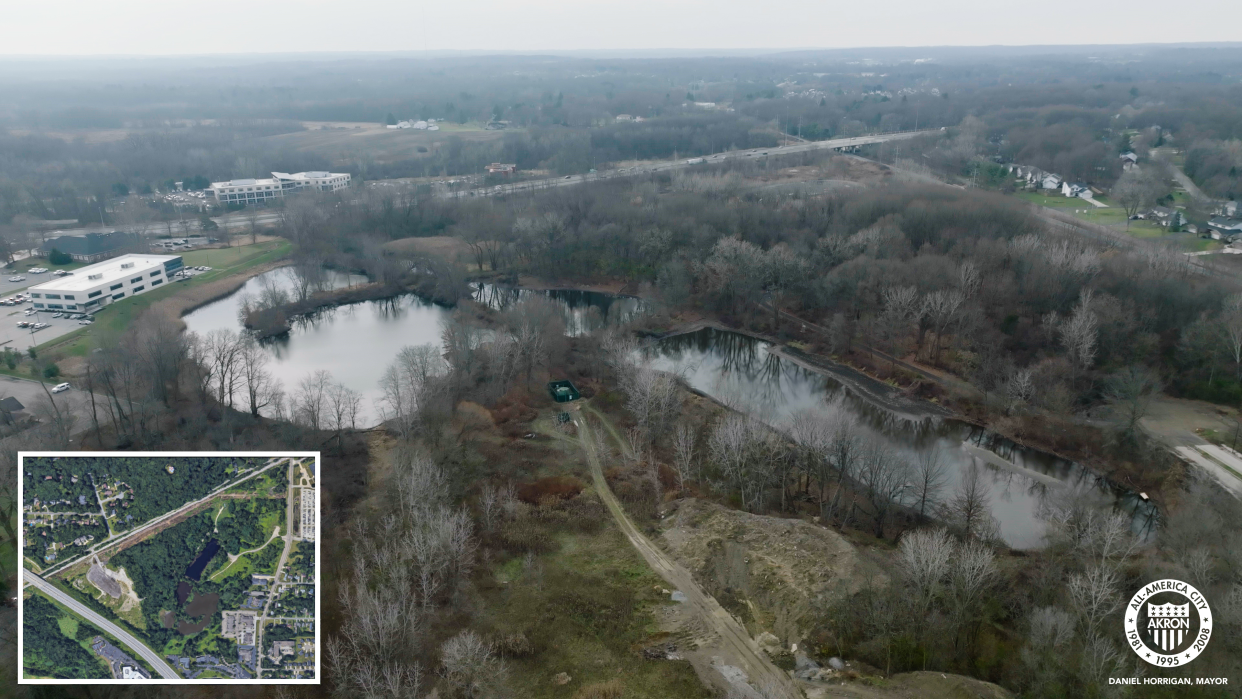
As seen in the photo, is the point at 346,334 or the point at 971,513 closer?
the point at 971,513

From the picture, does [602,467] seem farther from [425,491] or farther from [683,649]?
[683,649]

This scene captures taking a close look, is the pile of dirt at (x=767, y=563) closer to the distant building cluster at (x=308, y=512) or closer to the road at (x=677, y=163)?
the distant building cluster at (x=308, y=512)

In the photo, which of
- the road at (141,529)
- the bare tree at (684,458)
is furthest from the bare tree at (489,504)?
the road at (141,529)

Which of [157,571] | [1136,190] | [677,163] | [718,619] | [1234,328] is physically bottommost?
[718,619]

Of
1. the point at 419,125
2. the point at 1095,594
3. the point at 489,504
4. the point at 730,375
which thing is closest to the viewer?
the point at 1095,594

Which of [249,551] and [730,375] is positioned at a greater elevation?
[249,551]

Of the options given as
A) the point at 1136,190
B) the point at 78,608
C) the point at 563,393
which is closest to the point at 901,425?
the point at 563,393

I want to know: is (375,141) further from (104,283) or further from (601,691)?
(601,691)

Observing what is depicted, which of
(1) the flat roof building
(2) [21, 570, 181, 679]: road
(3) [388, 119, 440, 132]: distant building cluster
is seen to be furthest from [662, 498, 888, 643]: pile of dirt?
(3) [388, 119, 440, 132]: distant building cluster

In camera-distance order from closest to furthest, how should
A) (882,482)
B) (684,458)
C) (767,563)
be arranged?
1. (767,563)
2. (882,482)
3. (684,458)
